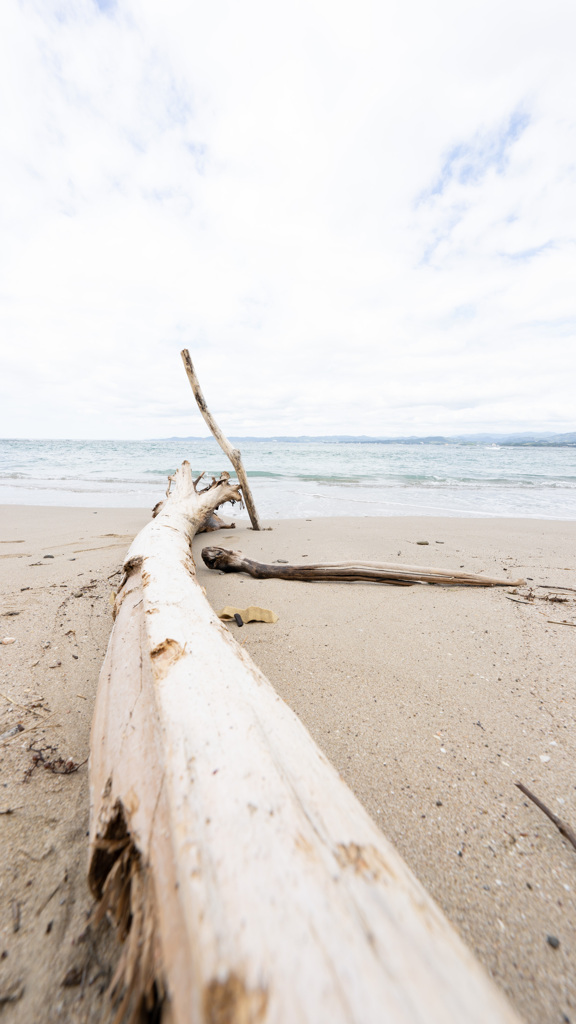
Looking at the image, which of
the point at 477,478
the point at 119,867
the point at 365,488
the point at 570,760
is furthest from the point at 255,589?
the point at 477,478

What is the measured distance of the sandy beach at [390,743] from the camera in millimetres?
933

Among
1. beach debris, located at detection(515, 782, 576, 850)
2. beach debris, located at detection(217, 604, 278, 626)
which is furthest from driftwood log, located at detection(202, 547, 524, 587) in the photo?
beach debris, located at detection(515, 782, 576, 850)

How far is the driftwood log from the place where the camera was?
336 centimetres

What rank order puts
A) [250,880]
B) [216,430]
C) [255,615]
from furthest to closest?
1. [216,430]
2. [255,615]
3. [250,880]

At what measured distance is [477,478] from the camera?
15.3 metres

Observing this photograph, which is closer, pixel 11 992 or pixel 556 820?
pixel 11 992

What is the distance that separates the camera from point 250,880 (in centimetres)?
68

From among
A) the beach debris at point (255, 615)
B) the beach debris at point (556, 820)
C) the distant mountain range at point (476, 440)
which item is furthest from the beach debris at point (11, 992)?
the distant mountain range at point (476, 440)

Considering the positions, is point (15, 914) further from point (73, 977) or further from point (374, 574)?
point (374, 574)

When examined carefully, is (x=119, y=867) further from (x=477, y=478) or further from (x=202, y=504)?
(x=477, y=478)

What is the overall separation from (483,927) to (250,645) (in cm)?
163

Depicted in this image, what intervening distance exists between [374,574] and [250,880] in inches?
111

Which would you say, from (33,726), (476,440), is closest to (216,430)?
(33,726)

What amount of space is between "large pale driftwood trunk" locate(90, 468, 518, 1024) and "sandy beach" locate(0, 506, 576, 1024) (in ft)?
0.84
